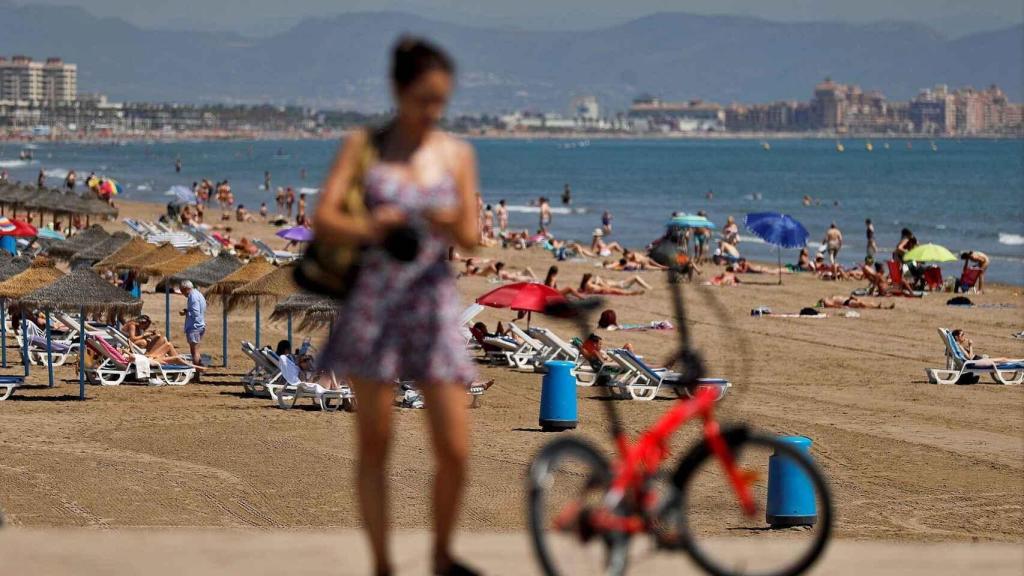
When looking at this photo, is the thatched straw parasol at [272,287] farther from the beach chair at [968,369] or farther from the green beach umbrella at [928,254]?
the green beach umbrella at [928,254]

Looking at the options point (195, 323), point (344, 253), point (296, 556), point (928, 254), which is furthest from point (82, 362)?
point (928, 254)

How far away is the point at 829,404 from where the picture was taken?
1659 centimetres

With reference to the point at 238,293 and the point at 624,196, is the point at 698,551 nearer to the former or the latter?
the point at 238,293

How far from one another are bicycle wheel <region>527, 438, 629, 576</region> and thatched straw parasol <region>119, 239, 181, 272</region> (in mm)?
16471

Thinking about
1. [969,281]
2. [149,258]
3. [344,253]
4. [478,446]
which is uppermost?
[344,253]

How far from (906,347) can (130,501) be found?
1336cm

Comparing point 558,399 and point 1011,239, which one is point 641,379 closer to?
point 558,399

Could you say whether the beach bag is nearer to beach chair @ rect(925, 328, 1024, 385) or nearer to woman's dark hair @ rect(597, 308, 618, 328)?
beach chair @ rect(925, 328, 1024, 385)

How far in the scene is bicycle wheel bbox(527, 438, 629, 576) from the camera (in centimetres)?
401

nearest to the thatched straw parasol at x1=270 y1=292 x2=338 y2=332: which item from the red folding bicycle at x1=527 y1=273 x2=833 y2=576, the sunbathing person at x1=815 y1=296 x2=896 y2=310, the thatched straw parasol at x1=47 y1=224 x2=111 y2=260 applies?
the thatched straw parasol at x1=47 y1=224 x2=111 y2=260

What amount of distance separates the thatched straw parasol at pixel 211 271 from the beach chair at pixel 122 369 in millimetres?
1229

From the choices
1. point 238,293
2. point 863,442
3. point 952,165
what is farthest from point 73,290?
point 952,165

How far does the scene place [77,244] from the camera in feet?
81.7

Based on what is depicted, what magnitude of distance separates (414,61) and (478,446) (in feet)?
31.7
